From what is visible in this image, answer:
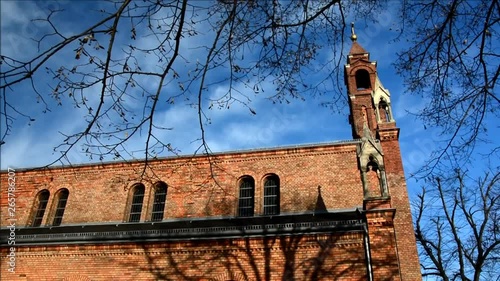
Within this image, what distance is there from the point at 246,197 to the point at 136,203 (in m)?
4.81

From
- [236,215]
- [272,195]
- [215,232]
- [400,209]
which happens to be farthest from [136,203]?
[400,209]

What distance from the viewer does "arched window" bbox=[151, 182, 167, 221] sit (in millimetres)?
16969

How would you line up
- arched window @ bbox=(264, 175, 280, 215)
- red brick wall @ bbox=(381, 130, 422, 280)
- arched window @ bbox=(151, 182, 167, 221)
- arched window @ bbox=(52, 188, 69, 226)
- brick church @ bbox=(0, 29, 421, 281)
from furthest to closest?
1. arched window @ bbox=(52, 188, 69, 226)
2. arched window @ bbox=(151, 182, 167, 221)
3. arched window @ bbox=(264, 175, 280, 215)
4. red brick wall @ bbox=(381, 130, 422, 280)
5. brick church @ bbox=(0, 29, 421, 281)

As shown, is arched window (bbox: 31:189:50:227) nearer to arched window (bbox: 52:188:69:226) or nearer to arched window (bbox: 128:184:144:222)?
arched window (bbox: 52:188:69:226)

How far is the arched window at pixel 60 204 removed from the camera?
18.0 meters

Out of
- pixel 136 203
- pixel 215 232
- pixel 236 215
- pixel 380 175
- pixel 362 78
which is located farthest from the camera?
pixel 362 78

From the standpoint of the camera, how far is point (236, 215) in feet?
52.4

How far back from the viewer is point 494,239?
18828 millimetres

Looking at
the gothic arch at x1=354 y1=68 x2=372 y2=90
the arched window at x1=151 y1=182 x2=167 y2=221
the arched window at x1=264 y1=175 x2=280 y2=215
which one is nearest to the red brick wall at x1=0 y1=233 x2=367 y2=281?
the arched window at x1=151 y1=182 x2=167 y2=221

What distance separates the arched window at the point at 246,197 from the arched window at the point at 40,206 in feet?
30.1

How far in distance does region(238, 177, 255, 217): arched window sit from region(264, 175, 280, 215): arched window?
1.80 ft

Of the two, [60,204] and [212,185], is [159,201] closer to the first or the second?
[212,185]

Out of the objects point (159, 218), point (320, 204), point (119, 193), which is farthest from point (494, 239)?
point (119, 193)

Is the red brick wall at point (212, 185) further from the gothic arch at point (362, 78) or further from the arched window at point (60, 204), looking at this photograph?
the gothic arch at point (362, 78)
